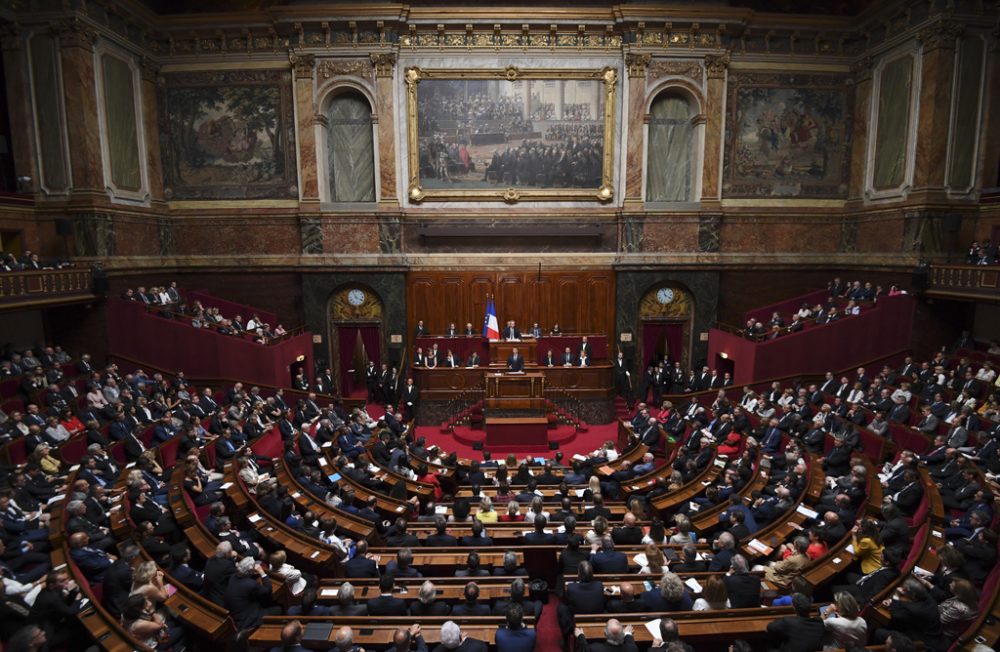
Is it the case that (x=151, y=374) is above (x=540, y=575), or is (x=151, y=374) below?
above

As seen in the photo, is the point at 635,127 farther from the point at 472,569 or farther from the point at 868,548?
the point at 472,569

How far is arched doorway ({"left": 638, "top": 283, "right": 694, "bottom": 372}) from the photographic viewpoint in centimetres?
2073

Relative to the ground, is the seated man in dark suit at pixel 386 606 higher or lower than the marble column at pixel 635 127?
lower

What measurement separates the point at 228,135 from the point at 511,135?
1022 centimetres

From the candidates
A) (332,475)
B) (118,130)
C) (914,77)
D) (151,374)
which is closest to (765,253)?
(914,77)

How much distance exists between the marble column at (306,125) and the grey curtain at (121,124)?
17.2ft

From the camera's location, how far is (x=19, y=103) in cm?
1647

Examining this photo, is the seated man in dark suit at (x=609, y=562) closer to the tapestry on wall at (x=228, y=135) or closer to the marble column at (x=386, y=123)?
the marble column at (x=386, y=123)

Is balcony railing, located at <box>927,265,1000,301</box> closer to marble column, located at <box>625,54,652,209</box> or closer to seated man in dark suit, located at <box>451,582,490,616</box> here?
marble column, located at <box>625,54,652,209</box>

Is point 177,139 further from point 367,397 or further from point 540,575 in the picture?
point 540,575

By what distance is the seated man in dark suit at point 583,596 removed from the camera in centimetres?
670

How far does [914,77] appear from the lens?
17.5 m

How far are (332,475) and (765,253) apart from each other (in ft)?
56.0

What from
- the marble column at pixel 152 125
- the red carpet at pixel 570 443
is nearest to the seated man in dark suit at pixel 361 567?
the red carpet at pixel 570 443
